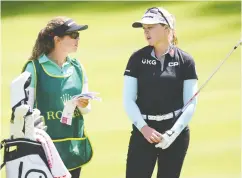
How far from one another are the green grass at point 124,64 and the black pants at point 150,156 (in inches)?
86.3

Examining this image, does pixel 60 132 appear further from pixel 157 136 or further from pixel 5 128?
pixel 5 128

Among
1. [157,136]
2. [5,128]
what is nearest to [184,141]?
[157,136]

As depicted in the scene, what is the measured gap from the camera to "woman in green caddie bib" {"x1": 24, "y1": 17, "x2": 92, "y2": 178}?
5.83 m

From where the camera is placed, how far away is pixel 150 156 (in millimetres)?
5926

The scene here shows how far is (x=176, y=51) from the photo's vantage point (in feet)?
19.5

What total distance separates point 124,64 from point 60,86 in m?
7.09

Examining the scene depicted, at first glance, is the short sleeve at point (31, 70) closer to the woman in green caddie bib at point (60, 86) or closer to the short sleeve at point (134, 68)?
the woman in green caddie bib at point (60, 86)

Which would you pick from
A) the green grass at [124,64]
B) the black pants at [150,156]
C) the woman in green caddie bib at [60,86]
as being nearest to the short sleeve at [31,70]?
the woman in green caddie bib at [60,86]

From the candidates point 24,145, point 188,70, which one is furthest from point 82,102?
point 24,145

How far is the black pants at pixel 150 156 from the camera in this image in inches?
233

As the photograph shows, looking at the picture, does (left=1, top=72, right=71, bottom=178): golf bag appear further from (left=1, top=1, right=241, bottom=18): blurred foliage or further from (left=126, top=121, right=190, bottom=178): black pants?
(left=1, top=1, right=241, bottom=18): blurred foliage

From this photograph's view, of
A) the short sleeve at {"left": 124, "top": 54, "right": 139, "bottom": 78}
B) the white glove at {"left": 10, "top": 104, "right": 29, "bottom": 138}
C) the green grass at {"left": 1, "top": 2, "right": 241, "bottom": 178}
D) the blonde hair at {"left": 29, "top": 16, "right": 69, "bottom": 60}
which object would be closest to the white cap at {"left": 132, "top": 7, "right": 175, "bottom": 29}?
the short sleeve at {"left": 124, "top": 54, "right": 139, "bottom": 78}

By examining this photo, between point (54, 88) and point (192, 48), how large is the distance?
8.26 m

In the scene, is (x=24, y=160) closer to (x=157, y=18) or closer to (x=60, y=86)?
(x=60, y=86)
